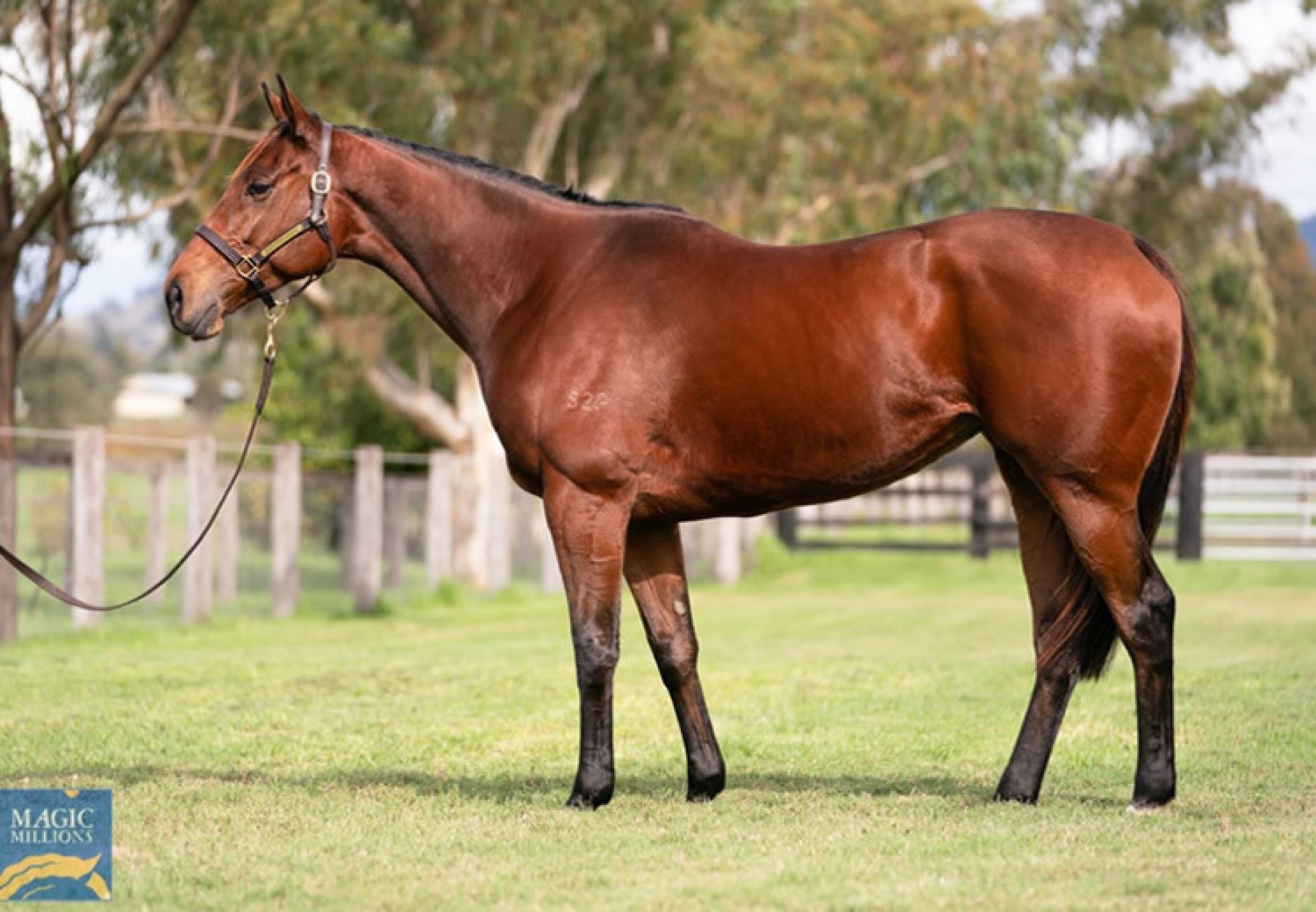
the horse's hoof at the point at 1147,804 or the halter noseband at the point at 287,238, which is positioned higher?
the halter noseband at the point at 287,238

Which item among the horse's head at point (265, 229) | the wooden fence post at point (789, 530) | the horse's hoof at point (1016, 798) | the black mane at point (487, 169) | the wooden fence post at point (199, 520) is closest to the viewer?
the horse's hoof at point (1016, 798)

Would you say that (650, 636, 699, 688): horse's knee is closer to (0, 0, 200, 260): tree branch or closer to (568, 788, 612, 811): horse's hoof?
(568, 788, 612, 811): horse's hoof

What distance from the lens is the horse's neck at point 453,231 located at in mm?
7035

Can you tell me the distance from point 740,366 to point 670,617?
111 cm

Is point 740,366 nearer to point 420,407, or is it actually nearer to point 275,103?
point 275,103

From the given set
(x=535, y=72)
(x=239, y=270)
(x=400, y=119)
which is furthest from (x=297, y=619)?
(x=239, y=270)

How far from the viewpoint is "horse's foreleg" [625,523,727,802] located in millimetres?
6973

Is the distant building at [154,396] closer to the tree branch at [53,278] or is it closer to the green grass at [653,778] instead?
the tree branch at [53,278]

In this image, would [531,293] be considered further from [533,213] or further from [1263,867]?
[1263,867]

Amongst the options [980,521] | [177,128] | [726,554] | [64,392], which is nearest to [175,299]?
[177,128]

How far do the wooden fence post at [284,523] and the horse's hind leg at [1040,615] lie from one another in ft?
41.0

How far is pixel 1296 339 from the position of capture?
65562mm

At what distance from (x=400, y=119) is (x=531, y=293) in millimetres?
18140

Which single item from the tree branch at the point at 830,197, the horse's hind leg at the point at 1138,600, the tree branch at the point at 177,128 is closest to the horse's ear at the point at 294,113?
the horse's hind leg at the point at 1138,600
